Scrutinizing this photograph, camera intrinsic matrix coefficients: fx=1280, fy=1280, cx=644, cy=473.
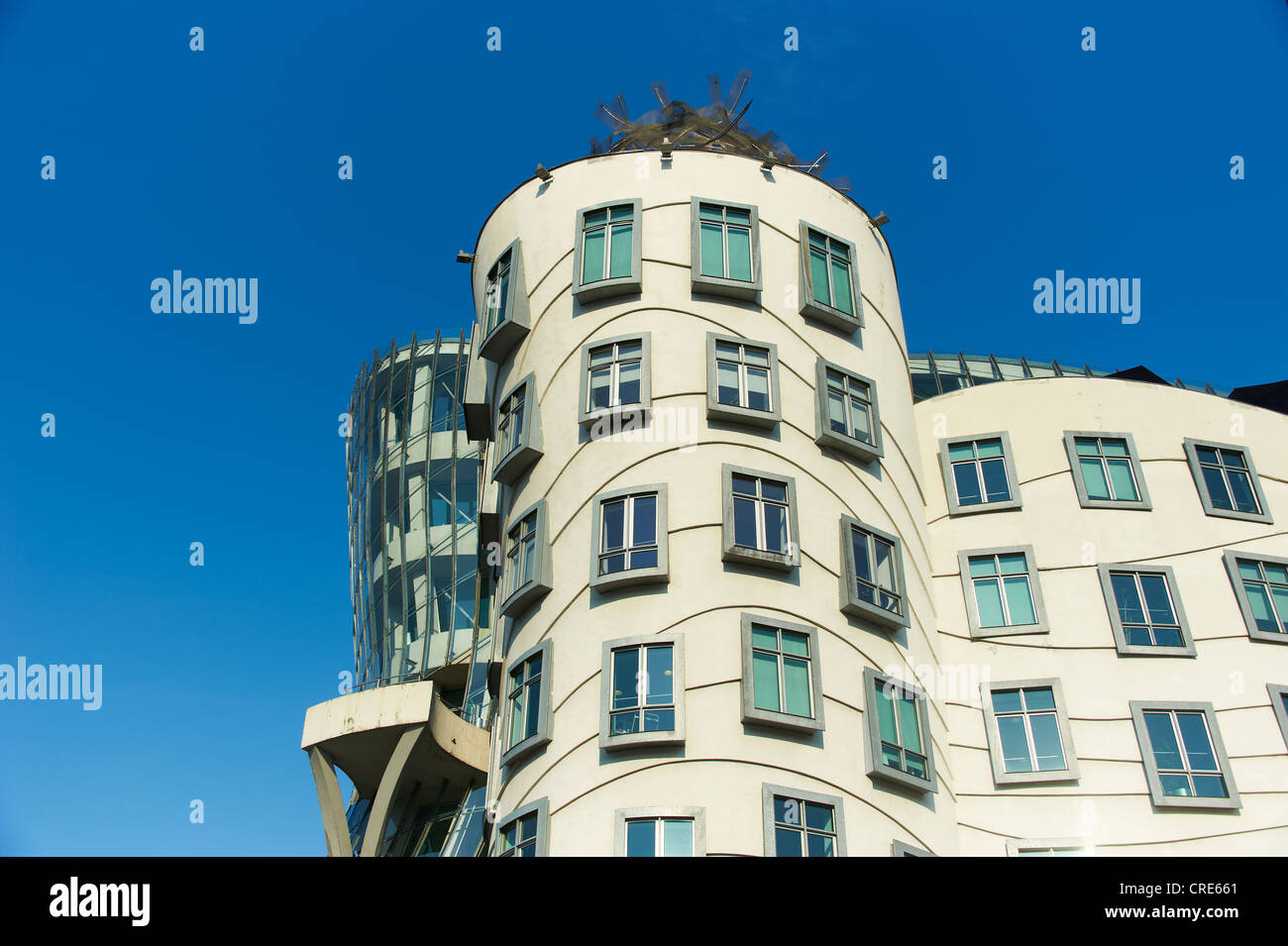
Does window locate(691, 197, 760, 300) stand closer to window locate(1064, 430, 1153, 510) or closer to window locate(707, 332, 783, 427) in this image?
window locate(707, 332, 783, 427)

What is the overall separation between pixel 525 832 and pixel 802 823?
4.93 metres

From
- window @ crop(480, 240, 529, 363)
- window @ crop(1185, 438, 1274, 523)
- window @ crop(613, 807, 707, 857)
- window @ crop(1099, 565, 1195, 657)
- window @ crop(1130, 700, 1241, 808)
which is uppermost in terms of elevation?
window @ crop(480, 240, 529, 363)

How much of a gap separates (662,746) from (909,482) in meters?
10.00

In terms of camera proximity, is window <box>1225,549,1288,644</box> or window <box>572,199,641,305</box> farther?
window <box>572,199,641,305</box>

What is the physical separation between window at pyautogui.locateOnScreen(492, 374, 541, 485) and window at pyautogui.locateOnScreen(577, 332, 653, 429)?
1.20m

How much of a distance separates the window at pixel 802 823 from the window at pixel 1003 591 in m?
7.35

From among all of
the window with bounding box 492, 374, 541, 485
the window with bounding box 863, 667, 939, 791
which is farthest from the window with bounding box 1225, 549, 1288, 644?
the window with bounding box 492, 374, 541, 485

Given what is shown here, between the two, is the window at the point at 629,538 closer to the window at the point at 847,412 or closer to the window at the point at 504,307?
the window at the point at 847,412

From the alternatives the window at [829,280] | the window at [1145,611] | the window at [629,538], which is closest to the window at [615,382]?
the window at [629,538]

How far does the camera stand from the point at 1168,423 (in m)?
30.7

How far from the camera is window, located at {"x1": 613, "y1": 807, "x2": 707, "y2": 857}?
21.2 meters

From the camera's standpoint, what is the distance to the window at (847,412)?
26875mm
